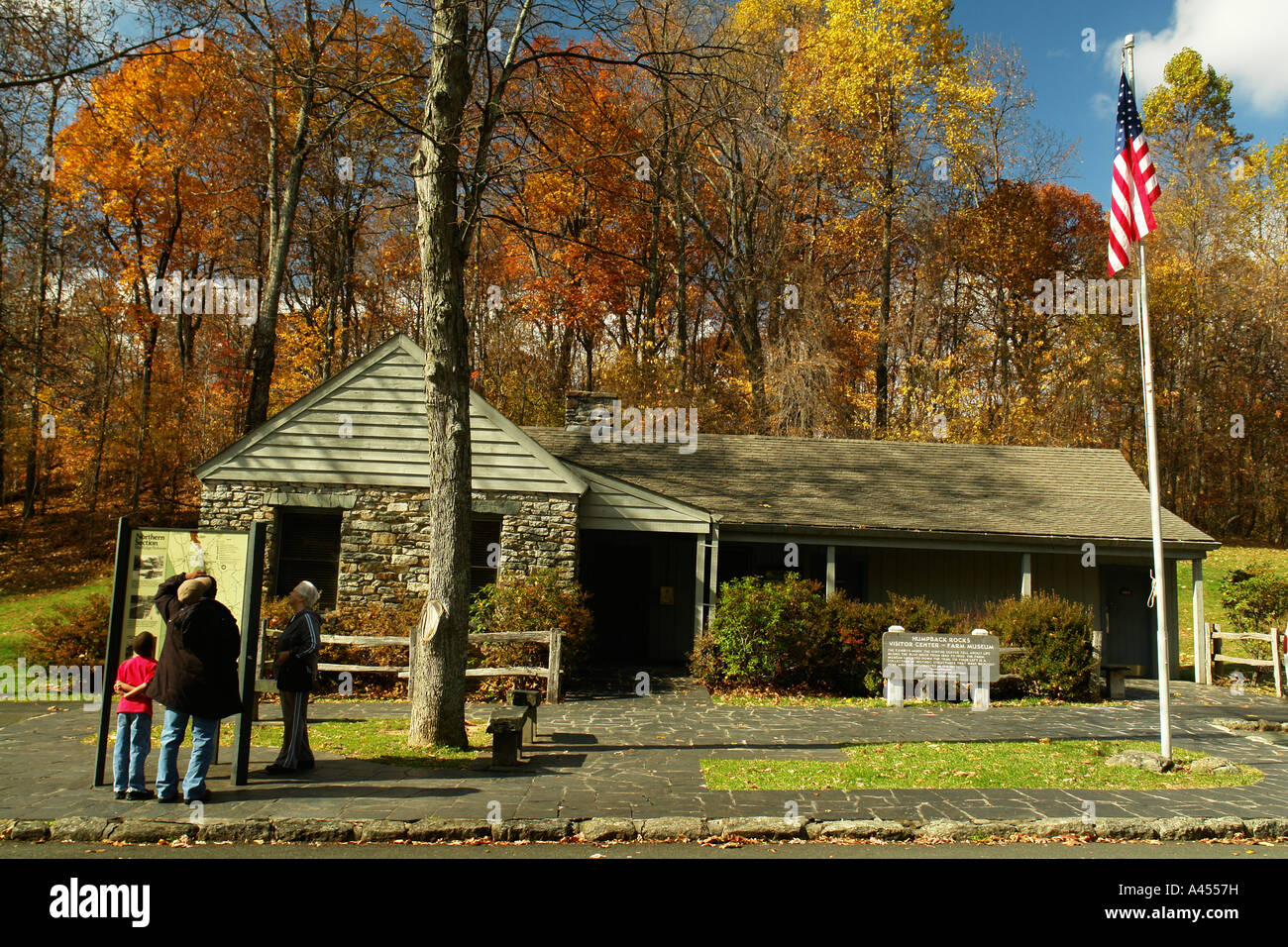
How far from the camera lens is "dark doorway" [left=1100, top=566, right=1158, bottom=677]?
18.6 meters

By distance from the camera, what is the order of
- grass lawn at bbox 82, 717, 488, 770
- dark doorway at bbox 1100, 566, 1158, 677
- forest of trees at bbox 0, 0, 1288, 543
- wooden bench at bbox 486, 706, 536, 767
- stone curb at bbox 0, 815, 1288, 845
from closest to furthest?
stone curb at bbox 0, 815, 1288, 845, wooden bench at bbox 486, 706, 536, 767, grass lawn at bbox 82, 717, 488, 770, dark doorway at bbox 1100, 566, 1158, 677, forest of trees at bbox 0, 0, 1288, 543

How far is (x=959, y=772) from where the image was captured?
8695mm

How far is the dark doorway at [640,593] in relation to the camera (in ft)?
60.0

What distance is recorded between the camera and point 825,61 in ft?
98.2

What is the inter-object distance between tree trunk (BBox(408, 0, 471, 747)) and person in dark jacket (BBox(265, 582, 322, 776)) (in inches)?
56.3

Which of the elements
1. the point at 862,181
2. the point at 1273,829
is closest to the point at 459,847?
the point at 1273,829

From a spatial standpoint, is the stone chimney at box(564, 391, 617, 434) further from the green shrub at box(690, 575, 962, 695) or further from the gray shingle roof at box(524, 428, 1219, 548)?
the green shrub at box(690, 575, 962, 695)

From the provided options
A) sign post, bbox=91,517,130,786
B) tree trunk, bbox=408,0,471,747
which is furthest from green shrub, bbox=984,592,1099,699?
sign post, bbox=91,517,130,786

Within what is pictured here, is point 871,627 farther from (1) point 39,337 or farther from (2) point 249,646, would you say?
(1) point 39,337

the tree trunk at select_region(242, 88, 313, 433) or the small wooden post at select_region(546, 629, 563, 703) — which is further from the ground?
the tree trunk at select_region(242, 88, 313, 433)

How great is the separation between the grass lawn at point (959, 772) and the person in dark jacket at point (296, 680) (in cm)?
398

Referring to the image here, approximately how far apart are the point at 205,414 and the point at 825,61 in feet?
82.6

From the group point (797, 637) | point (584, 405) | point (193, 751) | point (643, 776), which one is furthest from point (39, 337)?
point (643, 776)

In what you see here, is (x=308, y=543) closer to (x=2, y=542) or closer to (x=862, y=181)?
(x=2, y=542)
